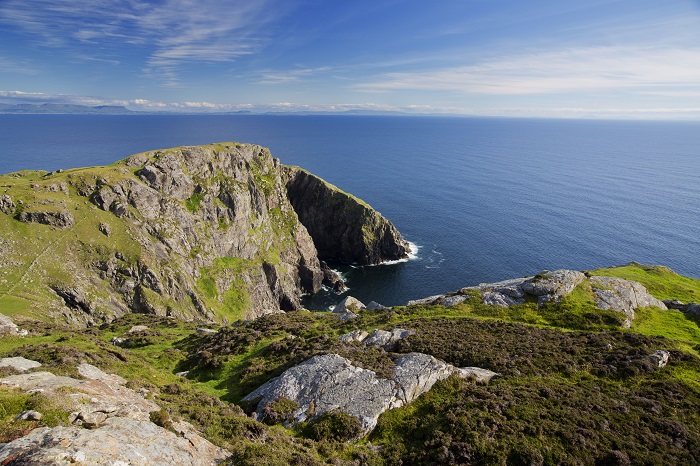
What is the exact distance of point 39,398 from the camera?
672 inches

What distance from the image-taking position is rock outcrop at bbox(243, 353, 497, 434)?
2566 cm

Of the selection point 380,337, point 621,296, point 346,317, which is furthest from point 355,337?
point 621,296

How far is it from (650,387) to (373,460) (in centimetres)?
2254

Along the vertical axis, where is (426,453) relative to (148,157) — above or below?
below

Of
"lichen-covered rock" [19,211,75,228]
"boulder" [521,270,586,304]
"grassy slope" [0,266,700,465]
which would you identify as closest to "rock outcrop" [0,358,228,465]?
"grassy slope" [0,266,700,465]

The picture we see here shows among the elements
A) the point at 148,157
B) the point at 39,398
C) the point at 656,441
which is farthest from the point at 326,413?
the point at 148,157

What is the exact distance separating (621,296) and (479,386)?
113 ft

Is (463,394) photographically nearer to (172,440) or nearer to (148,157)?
(172,440)

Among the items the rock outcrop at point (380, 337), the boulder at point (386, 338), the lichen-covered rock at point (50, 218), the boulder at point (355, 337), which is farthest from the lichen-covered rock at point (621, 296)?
the lichen-covered rock at point (50, 218)

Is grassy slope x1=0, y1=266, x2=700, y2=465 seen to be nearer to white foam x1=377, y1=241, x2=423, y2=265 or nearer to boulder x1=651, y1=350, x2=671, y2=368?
boulder x1=651, y1=350, x2=671, y2=368

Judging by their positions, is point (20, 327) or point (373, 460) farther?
point (20, 327)

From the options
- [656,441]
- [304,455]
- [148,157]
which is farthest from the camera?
[148,157]

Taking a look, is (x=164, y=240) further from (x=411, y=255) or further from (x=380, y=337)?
(x=411, y=255)

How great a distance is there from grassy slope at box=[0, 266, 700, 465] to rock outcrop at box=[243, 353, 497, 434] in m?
0.98
